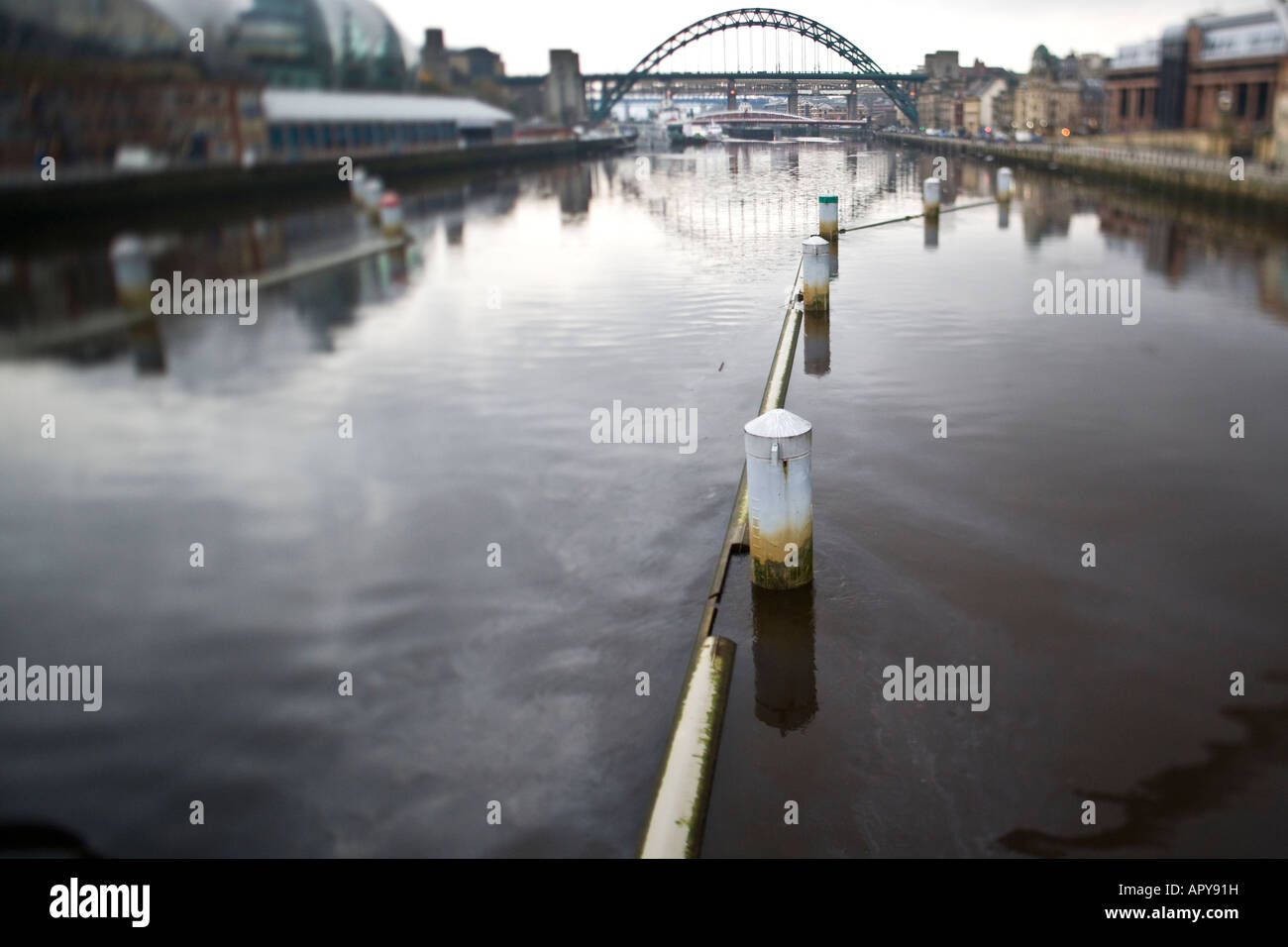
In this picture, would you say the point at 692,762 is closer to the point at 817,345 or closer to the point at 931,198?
the point at 817,345

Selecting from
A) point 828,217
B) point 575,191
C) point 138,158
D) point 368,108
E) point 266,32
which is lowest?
point 828,217

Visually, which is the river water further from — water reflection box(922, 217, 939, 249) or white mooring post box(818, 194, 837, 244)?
water reflection box(922, 217, 939, 249)

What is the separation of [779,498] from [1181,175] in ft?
105

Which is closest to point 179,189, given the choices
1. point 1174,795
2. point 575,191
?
point 575,191

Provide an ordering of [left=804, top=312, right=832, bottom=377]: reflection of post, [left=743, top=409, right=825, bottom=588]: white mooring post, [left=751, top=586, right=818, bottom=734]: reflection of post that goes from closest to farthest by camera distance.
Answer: [left=751, top=586, right=818, bottom=734]: reflection of post → [left=743, top=409, right=825, bottom=588]: white mooring post → [left=804, top=312, right=832, bottom=377]: reflection of post

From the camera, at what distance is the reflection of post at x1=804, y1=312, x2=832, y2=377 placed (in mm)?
11656

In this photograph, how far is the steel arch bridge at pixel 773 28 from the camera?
137m

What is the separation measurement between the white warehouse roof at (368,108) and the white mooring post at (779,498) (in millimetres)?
54409

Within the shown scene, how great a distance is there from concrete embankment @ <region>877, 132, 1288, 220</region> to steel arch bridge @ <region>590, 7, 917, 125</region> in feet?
311

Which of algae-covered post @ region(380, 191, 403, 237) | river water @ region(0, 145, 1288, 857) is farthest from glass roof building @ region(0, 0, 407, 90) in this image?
river water @ region(0, 145, 1288, 857)

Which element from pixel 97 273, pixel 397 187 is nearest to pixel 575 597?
pixel 97 273

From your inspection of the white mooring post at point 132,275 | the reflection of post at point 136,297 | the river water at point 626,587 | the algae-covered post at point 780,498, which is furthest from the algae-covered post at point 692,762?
the white mooring post at point 132,275

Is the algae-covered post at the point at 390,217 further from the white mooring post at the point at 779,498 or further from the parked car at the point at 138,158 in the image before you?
the white mooring post at the point at 779,498

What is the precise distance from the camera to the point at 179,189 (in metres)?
34.3
